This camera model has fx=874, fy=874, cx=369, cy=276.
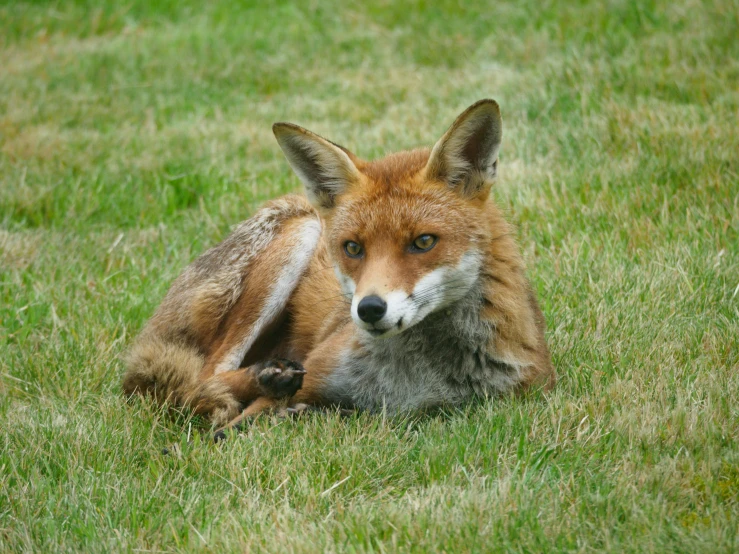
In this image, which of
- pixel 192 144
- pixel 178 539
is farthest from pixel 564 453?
pixel 192 144

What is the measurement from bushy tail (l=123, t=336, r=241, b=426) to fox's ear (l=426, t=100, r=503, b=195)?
1.67m

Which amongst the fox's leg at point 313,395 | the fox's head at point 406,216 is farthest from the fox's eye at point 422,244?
the fox's leg at point 313,395

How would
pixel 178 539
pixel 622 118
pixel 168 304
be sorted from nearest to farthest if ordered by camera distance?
pixel 178 539
pixel 168 304
pixel 622 118

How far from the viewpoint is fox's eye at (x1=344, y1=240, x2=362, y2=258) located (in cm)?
439

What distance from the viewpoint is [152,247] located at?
728 cm

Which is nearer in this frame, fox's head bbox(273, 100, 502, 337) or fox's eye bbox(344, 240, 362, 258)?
fox's head bbox(273, 100, 502, 337)

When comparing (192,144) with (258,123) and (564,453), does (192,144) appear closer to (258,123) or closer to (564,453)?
(258,123)

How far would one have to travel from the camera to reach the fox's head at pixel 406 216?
4.08 metres

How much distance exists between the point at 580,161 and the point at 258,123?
392cm

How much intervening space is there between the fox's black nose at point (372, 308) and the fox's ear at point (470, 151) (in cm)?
88

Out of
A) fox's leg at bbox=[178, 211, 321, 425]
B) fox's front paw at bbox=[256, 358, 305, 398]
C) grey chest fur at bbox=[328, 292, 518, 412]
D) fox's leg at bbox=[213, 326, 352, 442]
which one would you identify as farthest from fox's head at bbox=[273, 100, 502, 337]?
fox's leg at bbox=[178, 211, 321, 425]

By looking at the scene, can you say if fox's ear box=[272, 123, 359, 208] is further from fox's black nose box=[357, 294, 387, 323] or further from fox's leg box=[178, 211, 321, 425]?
fox's black nose box=[357, 294, 387, 323]

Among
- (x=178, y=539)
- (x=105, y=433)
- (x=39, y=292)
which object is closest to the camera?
(x=178, y=539)

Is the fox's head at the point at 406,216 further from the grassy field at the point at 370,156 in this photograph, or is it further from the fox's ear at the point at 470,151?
the grassy field at the point at 370,156
